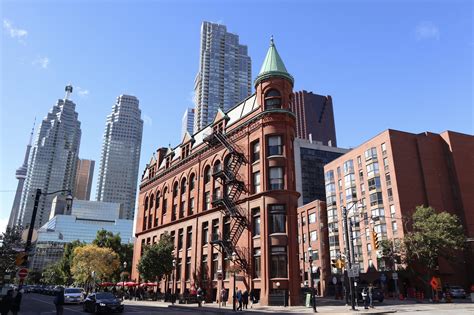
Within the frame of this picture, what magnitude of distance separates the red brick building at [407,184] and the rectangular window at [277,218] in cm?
2876

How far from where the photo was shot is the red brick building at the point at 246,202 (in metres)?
36.2

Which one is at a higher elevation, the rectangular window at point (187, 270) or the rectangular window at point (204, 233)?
the rectangular window at point (204, 233)

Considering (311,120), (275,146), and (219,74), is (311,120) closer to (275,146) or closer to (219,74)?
(219,74)

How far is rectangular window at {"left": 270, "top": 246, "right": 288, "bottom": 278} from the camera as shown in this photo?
116 ft

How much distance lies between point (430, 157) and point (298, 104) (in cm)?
13052

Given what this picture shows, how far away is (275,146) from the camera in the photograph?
130ft

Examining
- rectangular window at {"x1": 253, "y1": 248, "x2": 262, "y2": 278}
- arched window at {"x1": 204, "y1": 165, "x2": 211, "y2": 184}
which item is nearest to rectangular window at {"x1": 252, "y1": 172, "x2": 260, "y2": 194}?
rectangular window at {"x1": 253, "y1": 248, "x2": 262, "y2": 278}

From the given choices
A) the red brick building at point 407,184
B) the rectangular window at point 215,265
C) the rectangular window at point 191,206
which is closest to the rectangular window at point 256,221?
the rectangular window at point 215,265

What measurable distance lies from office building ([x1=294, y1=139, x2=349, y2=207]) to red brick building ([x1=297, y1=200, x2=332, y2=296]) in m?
32.8

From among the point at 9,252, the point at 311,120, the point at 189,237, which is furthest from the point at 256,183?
the point at 311,120

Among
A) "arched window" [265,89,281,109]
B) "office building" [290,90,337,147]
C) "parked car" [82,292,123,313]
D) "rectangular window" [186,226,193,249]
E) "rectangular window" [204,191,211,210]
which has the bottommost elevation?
"parked car" [82,292,123,313]

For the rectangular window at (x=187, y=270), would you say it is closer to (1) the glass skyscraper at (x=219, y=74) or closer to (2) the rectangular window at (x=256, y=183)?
(2) the rectangular window at (x=256, y=183)

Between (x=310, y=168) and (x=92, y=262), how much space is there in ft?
243

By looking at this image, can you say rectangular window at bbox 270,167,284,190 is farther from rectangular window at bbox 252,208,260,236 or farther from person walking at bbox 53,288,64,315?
person walking at bbox 53,288,64,315
